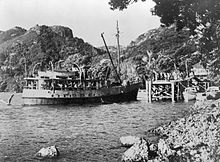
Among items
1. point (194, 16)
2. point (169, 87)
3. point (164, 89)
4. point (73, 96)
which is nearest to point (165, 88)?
point (164, 89)

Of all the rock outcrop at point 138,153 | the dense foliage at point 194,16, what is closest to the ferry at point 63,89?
the rock outcrop at point 138,153

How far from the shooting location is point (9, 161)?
19953 millimetres

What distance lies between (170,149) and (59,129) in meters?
18.7

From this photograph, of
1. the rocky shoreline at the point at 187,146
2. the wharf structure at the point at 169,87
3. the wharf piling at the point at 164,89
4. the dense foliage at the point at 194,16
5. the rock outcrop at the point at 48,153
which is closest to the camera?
the rocky shoreline at the point at 187,146

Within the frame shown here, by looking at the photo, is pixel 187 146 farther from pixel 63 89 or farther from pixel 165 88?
pixel 165 88

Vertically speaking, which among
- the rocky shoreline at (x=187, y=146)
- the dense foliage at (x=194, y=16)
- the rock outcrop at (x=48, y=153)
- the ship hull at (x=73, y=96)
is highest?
the dense foliage at (x=194, y=16)

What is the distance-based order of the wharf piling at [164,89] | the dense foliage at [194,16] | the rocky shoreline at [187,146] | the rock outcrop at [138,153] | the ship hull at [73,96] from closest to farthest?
the rocky shoreline at [187,146], the dense foliage at [194,16], the rock outcrop at [138,153], the ship hull at [73,96], the wharf piling at [164,89]

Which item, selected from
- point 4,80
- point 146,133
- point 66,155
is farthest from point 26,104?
point 4,80

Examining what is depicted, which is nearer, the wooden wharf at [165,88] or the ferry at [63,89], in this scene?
the ferry at [63,89]

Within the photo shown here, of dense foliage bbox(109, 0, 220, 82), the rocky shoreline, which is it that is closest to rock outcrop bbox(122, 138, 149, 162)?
the rocky shoreline

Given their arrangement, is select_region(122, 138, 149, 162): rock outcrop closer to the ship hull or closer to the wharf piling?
the ship hull

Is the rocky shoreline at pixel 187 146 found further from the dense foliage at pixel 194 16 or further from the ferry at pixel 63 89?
the ferry at pixel 63 89

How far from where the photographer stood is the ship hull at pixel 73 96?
216ft

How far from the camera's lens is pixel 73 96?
67125 millimetres
